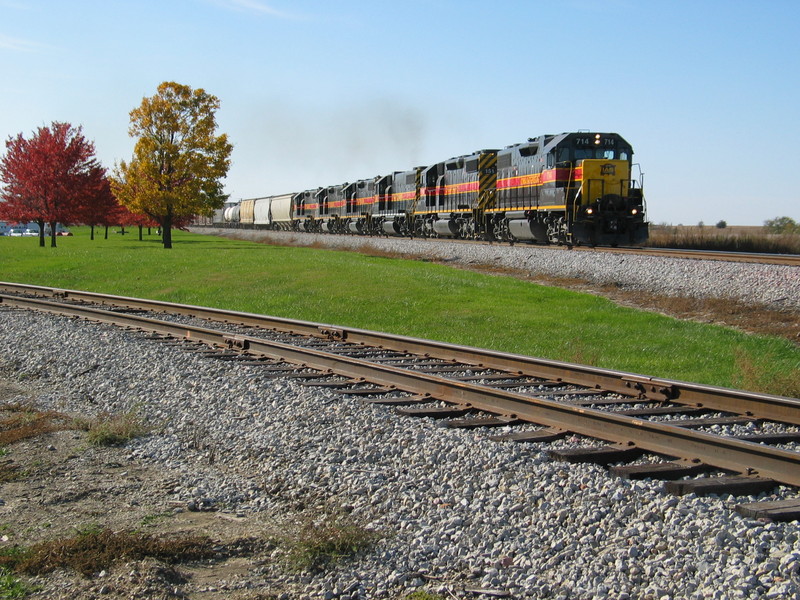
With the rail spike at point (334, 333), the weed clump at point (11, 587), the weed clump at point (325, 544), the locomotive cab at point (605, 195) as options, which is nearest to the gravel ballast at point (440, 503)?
the weed clump at point (325, 544)

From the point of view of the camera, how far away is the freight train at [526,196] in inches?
896

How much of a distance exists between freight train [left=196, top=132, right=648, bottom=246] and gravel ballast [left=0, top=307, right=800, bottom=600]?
54.4 feet

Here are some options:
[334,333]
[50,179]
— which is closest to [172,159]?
[50,179]

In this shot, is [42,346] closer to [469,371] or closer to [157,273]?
[469,371]

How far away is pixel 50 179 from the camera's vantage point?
1668 inches

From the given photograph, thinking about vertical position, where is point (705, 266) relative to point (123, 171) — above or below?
below

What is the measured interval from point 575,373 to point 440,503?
371 centimetres

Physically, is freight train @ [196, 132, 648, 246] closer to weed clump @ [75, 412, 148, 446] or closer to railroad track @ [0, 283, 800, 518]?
railroad track @ [0, 283, 800, 518]

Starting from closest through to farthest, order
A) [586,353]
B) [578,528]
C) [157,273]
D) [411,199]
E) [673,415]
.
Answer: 1. [578,528]
2. [673,415]
3. [586,353]
4. [157,273]
5. [411,199]

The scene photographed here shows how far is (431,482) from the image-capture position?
507cm

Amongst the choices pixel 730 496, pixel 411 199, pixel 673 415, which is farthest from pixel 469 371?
pixel 411 199

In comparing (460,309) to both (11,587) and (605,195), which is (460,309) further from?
(11,587)

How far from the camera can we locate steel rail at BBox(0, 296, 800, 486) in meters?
4.78

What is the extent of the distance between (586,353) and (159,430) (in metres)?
6.07
